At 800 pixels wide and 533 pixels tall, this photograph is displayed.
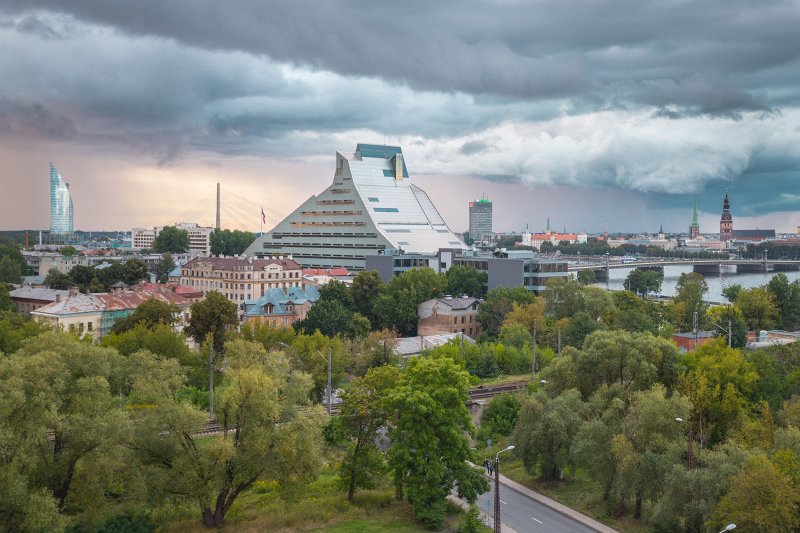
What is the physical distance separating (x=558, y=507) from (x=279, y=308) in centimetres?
4461

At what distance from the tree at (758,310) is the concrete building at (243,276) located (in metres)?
46.0

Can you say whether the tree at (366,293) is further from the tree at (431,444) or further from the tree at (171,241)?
the tree at (171,241)

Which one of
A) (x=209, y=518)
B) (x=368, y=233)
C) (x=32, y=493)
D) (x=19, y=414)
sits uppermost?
(x=368, y=233)

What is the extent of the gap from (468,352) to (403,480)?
25.8 m

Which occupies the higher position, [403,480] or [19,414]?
[19,414]

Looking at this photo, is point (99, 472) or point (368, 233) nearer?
point (99, 472)

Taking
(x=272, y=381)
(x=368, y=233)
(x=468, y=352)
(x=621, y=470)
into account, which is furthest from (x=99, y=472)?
(x=368, y=233)

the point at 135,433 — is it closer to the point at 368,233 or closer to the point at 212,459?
the point at 212,459

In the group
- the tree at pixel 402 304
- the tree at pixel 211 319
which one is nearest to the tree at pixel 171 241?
the tree at pixel 402 304

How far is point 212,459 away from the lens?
90.2 feet

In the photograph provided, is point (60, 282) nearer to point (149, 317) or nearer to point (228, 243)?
point (149, 317)

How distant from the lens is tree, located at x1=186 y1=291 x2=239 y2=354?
5628 centimetres

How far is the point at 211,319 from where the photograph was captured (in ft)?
185

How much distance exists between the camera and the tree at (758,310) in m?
73.1
